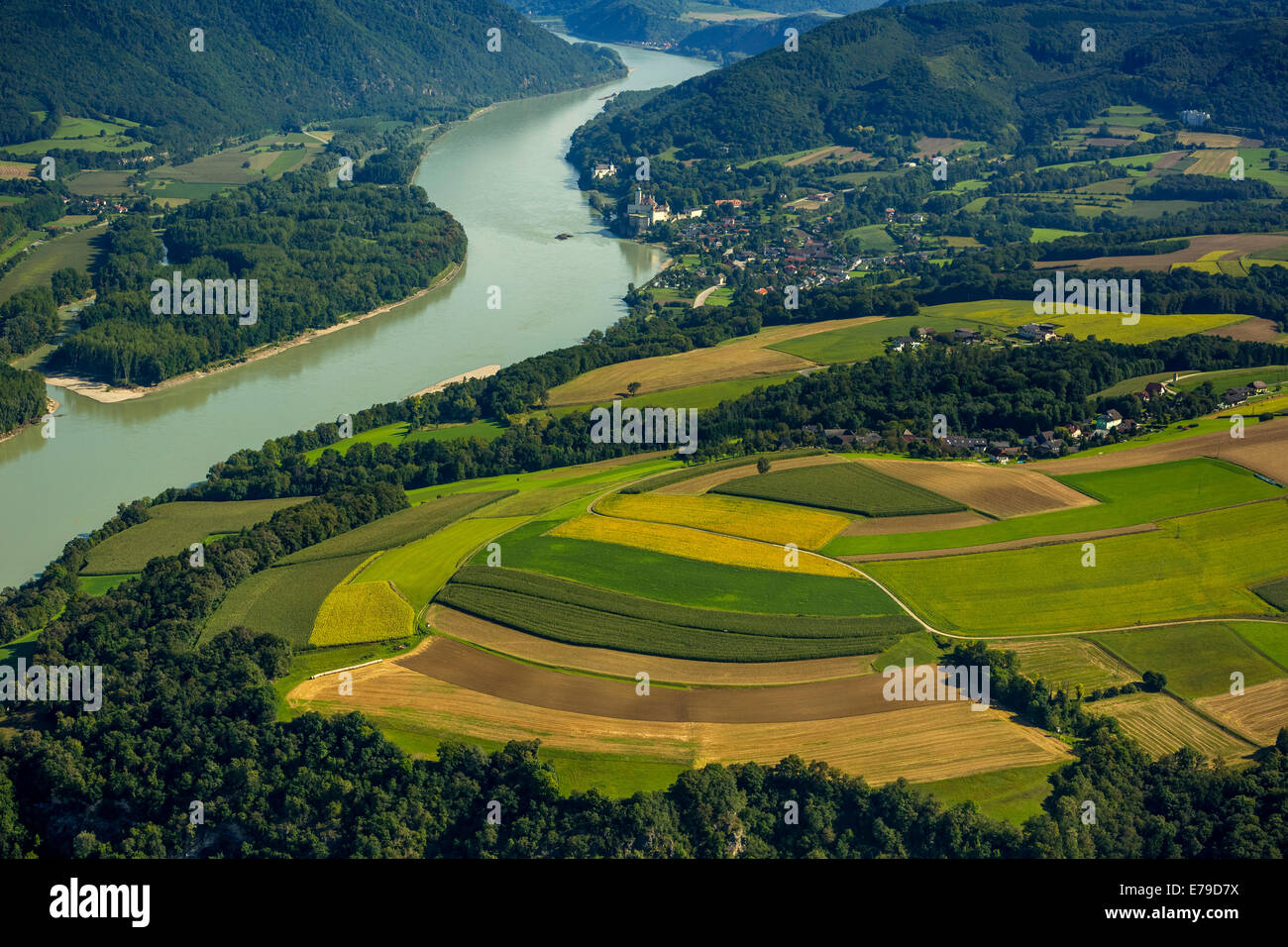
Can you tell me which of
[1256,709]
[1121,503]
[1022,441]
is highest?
[1022,441]

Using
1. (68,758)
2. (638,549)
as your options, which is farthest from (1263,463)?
(68,758)

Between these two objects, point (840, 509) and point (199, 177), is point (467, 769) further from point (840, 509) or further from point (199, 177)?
point (199, 177)

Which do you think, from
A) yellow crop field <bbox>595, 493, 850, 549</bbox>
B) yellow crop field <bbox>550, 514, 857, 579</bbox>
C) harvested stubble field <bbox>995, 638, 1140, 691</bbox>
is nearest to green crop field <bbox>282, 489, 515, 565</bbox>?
yellow crop field <bbox>550, 514, 857, 579</bbox>

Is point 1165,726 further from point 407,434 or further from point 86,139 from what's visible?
point 86,139

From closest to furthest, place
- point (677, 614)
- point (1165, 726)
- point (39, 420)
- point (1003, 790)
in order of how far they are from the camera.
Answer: point (1003, 790), point (1165, 726), point (677, 614), point (39, 420)

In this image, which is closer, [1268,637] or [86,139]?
[1268,637]

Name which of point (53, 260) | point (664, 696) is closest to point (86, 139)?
point (53, 260)

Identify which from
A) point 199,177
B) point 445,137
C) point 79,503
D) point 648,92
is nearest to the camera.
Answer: point 79,503
